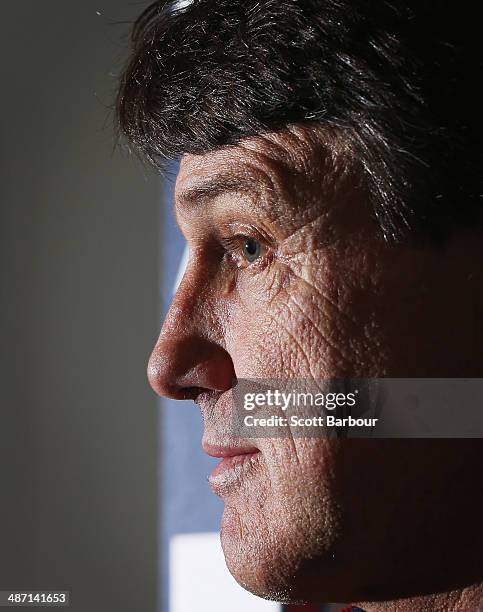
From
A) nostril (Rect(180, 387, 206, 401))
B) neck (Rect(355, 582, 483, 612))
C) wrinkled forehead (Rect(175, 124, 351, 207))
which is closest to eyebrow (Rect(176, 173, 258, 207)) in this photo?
wrinkled forehead (Rect(175, 124, 351, 207))

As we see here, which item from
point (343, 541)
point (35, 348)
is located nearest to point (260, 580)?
point (343, 541)

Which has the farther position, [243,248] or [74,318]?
[74,318]

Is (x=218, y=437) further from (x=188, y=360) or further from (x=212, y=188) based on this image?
(x=212, y=188)

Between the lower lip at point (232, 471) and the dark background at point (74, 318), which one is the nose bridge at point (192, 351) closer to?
the lower lip at point (232, 471)

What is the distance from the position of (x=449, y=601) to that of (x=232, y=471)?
15cm

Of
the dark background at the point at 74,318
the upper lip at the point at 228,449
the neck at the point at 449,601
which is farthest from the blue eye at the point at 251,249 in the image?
the dark background at the point at 74,318

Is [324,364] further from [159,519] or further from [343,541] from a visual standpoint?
[159,519]

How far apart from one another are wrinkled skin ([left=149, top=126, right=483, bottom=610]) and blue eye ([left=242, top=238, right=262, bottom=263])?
0.01 meters

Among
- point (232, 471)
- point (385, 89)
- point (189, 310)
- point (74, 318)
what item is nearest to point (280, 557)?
point (232, 471)

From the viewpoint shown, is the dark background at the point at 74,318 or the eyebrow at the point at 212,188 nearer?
the eyebrow at the point at 212,188

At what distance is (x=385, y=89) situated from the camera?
1.51 feet

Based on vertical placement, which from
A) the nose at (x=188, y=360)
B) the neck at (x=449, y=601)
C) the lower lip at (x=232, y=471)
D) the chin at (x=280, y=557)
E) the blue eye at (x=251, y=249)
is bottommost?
the neck at (x=449, y=601)

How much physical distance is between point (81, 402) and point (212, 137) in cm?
89

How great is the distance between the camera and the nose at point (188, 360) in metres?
0.52
